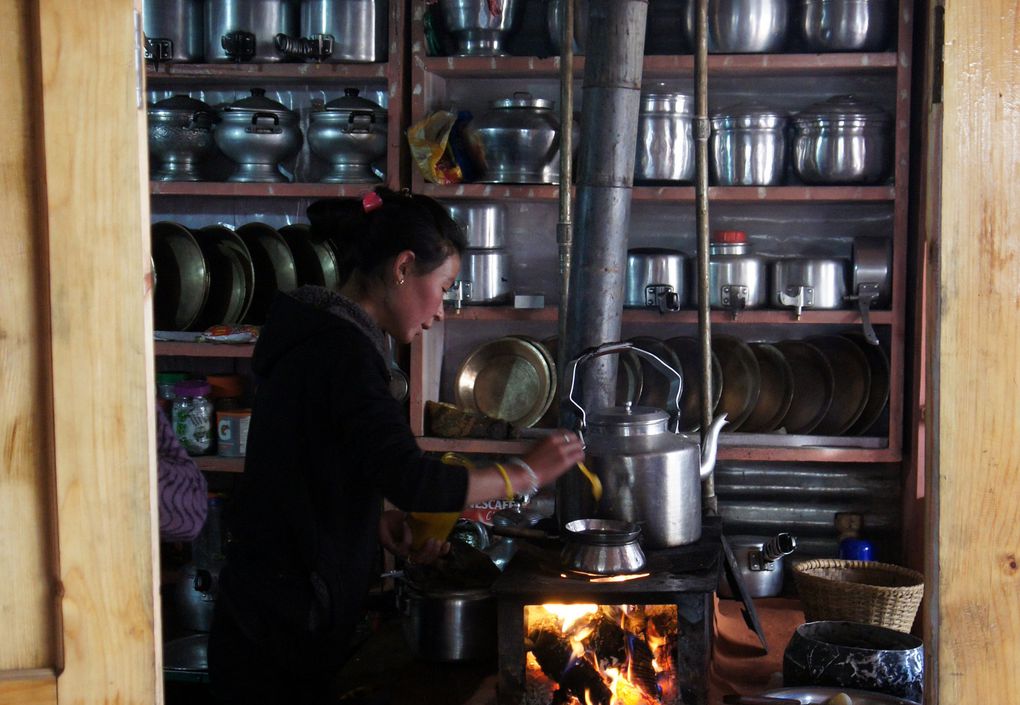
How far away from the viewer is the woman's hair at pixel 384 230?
2.29 metres

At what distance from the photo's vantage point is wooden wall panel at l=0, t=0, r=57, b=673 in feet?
4.30

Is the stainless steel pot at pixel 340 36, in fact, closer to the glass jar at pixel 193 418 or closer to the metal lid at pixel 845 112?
the glass jar at pixel 193 418

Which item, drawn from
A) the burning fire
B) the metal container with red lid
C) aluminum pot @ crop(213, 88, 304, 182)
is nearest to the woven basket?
the burning fire

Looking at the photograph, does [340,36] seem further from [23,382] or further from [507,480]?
[23,382]

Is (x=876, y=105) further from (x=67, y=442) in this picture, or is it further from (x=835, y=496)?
(x=67, y=442)

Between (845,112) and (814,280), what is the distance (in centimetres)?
56

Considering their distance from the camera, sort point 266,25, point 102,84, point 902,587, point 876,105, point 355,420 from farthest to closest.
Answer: point 266,25 → point 876,105 → point 902,587 → point 355,420 → point 102,84

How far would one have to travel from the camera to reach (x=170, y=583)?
4246 millimetres

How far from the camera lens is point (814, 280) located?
3818 mm

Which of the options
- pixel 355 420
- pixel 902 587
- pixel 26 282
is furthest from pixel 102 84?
pixel 902 587

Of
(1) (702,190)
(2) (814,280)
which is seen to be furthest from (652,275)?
(2) (814,280)

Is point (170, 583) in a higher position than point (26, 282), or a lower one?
lower

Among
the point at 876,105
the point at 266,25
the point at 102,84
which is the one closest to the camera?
the point at 102,84

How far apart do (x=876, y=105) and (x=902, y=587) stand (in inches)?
67.9
